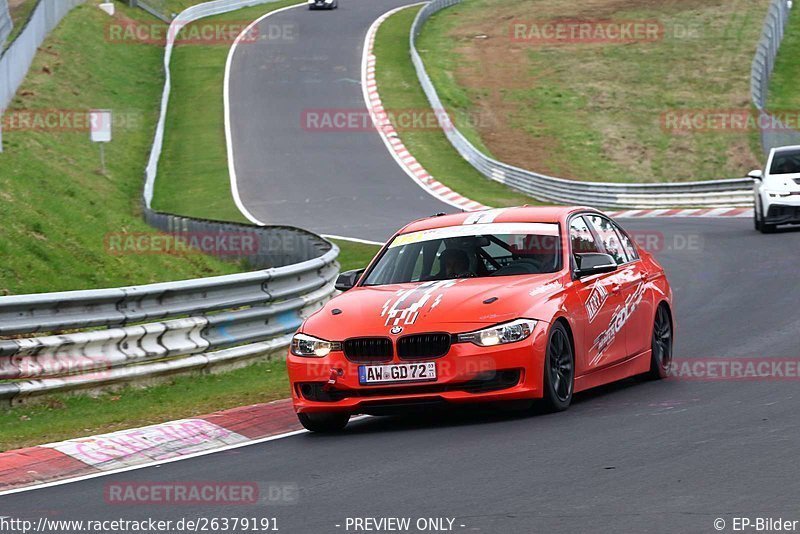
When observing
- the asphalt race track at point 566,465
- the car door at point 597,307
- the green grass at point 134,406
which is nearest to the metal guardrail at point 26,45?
the green grass at point 134,406

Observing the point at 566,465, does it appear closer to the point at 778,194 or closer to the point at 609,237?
the point at 609,237

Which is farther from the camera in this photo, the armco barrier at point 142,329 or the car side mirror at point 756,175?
the car side mirror at point 756,175

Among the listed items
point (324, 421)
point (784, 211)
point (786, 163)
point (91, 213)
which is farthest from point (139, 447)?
point (786, 163)

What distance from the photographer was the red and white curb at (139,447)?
8531 millimetres

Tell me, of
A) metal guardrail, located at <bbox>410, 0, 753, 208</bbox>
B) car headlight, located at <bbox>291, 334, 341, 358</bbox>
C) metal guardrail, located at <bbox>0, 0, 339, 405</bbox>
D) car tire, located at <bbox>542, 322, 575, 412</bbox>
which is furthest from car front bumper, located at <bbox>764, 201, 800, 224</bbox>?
car headlight, located at <bbox>291, 334, 341, 358</bbox>

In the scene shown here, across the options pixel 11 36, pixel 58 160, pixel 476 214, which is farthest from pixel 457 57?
pixel 476 214

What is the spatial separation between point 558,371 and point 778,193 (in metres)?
16.4

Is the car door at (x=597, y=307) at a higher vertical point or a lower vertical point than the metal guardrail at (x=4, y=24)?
lower

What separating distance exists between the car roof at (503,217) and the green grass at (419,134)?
23.9m

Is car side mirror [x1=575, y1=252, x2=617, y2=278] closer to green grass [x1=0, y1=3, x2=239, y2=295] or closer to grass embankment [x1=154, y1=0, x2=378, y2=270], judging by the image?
green grass [x1=0, y1=3, x2=239, y2=295]

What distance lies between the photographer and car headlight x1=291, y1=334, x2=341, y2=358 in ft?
31.7

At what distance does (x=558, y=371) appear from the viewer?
980 centimetres

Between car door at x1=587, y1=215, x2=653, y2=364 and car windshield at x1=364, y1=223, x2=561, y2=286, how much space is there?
69 centimetres

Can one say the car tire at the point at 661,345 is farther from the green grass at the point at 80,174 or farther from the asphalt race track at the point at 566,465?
the green grass at the point at 80,174
